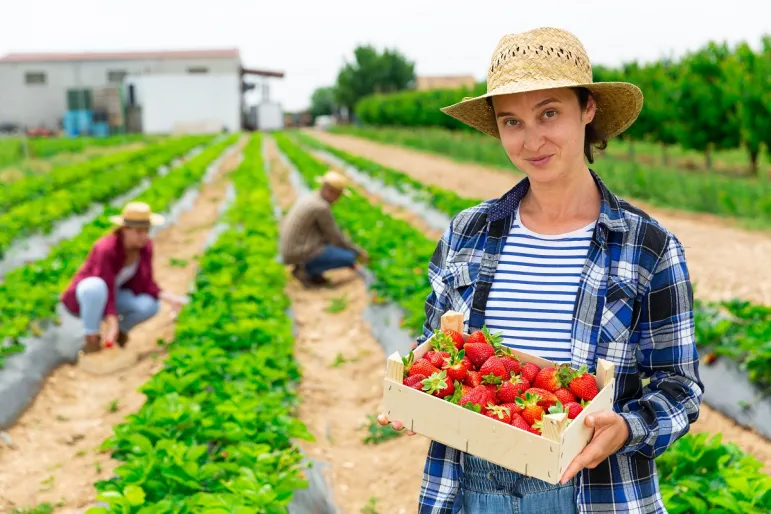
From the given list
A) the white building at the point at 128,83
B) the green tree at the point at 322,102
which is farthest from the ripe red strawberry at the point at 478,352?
the green tree at the point at 322,102

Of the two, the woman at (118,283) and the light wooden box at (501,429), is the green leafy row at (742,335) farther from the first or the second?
the woman at (118,283)

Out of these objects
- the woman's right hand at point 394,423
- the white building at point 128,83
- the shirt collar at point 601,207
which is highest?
the white building at point 128,83

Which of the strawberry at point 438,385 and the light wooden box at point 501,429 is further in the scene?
the strawberry at point 438,385

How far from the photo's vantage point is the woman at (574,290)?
1688 millimetres

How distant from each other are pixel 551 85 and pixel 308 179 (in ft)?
42.7

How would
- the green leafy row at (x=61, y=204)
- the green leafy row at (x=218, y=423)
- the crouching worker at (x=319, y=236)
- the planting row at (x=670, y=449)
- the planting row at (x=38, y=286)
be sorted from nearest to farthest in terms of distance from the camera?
the planting row at (x=670, y=449) < the green leafy row at (x=218, y=423) < the planting row at (x=38, y=286) < the crouching worker at (x=319, y=236) < the green leafy row at (x=61, y=204)

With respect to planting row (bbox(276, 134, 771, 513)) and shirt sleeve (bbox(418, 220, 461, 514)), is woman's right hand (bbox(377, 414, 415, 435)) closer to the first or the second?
shirt sleeve (bbox(418, 220, 461, 514))

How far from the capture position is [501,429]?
Result: 158cm

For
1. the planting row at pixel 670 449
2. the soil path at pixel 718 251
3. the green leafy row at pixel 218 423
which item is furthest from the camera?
the soil path at pixel 718 251

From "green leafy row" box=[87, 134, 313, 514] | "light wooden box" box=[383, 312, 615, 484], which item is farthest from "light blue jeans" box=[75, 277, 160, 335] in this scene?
"light wooden box" box=[383, 312, 615, 484]

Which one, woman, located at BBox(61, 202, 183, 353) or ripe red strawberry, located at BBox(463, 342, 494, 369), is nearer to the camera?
ripe red strawberry, located at BBox(463, 342, 494, 369)

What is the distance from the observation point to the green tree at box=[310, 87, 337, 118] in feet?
320

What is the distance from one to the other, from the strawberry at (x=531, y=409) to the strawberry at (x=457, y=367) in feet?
0.57

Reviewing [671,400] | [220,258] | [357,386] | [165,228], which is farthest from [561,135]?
[165,228]
